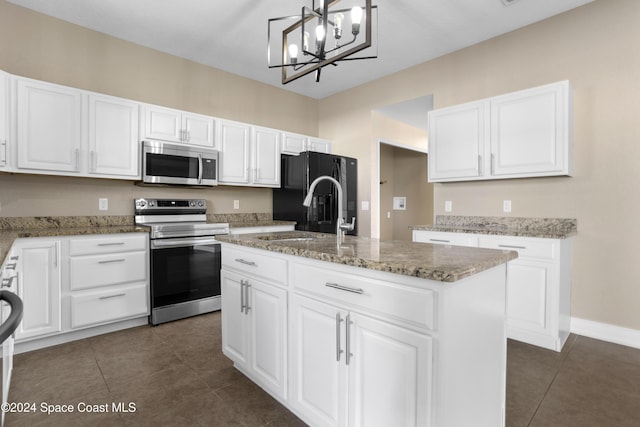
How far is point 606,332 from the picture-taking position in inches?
107

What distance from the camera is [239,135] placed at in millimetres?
3881

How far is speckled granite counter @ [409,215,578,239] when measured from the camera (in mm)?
2637

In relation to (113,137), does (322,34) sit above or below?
above

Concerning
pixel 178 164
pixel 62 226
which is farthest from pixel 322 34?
pixel 62 226

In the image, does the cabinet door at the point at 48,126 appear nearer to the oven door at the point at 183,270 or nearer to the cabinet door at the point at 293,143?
the oven door at the point at 183,270

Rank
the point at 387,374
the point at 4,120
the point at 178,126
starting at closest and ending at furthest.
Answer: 1. the point at 387,374
2. the point at 4,120
3. the point at 178,126

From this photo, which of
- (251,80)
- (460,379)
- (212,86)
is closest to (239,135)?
(212,86)

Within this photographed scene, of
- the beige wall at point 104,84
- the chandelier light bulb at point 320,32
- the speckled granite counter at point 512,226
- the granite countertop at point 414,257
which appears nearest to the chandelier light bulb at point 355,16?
the chandelier light bulb at point 320,32

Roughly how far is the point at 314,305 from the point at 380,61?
344cm

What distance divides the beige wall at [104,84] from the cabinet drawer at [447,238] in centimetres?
224

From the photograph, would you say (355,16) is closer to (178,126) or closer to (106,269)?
(178,126)

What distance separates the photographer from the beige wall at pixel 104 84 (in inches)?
111

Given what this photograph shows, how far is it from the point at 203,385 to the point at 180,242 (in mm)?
1502

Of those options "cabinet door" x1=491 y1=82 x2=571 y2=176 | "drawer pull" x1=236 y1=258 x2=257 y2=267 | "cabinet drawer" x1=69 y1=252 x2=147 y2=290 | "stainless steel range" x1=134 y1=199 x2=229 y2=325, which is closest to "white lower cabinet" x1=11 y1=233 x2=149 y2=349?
"cabinet drawer" x1=69 y1=252 x2=147 y2=290
